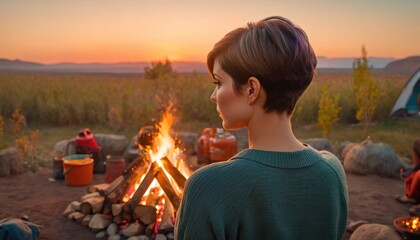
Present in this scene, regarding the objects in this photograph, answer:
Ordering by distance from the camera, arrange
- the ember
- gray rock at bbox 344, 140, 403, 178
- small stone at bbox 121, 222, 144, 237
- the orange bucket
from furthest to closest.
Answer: gray rock at bbox 344, 140, 403, 178, the orange bucket, small stone at bbox 121, 222, 144, 237, the ember

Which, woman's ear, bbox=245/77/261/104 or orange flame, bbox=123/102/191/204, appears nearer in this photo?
woman's ear, bbox=245/77/261/104

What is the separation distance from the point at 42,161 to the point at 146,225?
440 centimetres

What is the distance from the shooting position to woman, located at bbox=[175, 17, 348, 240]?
127 cm

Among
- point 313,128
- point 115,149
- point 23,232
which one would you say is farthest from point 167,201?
point 313,128

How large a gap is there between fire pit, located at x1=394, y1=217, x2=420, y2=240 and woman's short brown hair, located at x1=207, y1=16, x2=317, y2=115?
3.82 m

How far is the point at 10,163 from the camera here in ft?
25.5

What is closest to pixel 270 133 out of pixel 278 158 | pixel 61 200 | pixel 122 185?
pixel 278 158

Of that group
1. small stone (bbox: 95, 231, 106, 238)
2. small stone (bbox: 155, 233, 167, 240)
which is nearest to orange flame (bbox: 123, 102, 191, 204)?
small stone (bbox: 95, 231, 106, 238)

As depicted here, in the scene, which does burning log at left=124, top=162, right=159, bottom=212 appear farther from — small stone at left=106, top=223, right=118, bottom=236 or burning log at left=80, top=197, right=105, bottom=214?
burning log at left=80, top=197, right=105, bottom=214

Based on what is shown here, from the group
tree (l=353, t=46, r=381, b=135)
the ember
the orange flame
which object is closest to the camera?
the ember

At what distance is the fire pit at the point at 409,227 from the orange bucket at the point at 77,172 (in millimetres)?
4650

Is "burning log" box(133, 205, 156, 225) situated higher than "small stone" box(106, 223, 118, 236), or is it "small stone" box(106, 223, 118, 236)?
"burning log" box(133, 205, 156, 225)

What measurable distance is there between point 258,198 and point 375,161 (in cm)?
737

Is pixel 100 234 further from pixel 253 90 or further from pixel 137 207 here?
pixel 253 90
